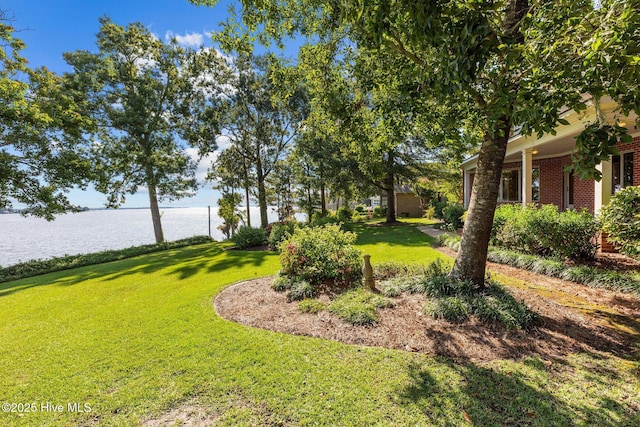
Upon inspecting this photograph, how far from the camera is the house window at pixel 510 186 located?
47.6 ft

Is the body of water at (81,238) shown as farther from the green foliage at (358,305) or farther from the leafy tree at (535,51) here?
the leafy tree at (535,51)

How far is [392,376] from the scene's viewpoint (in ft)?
9.64

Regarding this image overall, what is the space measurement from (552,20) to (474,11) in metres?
0.99

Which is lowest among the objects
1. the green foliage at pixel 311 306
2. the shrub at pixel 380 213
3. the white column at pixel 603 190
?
the green foliage at pixel 311 306

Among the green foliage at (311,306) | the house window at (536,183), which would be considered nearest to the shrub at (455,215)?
the house window at (536,183)

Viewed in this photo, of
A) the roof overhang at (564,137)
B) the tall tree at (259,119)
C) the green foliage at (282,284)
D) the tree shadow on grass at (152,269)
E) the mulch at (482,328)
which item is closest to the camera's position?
the mulch at (482,328)

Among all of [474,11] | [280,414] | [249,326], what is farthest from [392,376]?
[474,11]

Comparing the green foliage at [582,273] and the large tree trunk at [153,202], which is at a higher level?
the large tree trunk at [153,202]

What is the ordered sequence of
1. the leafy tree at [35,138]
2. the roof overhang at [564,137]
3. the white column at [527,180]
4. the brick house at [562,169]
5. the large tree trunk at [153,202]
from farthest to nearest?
the large tree trunk at [153,202] < the leafy tree at [35,138] < the white column at [527,180] < the brick house at [562,169] < the roof overhang at [564,137]

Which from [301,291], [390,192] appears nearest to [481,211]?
[301,291]

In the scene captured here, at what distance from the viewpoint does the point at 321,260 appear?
602 cm

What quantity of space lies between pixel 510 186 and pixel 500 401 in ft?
51.0

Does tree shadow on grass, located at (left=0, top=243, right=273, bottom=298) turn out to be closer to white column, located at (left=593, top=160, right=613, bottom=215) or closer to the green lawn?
the green lawn

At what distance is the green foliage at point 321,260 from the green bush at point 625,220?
494 centimetres
